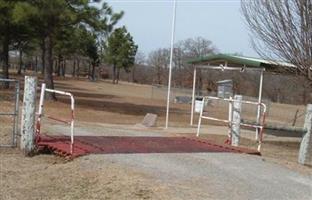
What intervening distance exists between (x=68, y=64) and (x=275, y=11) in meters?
116

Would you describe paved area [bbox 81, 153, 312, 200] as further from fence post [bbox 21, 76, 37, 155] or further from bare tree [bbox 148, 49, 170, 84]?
bare tree [bbox 148, 49, 170, 84]

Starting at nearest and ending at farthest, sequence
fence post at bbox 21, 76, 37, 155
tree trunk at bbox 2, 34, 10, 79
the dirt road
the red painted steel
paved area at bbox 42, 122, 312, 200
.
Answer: the dirt road
paved area at bbox 42, 122, 312, 200
the red painted steel
fence post at bbox 21, 76, 37, 155
tree trunk at bbox 2, 34, 10, 79

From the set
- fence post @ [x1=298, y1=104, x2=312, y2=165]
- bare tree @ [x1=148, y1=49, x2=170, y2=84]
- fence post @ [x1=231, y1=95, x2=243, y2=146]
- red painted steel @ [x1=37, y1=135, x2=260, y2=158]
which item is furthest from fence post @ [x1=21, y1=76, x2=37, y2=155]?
bare tree @ [x1=148, y1=49, x2=170, y2=84]

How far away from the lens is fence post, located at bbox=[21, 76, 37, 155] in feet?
42.7

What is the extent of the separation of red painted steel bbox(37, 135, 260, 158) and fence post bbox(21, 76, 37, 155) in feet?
0.98

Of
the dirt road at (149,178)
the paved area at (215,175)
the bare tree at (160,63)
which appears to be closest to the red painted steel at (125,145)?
the dirt road at (149,178)

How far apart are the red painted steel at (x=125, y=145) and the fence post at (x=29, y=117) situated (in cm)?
30

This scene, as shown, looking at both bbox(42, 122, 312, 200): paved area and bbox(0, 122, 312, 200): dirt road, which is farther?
bbox(42, 122, 312, 200): paved area

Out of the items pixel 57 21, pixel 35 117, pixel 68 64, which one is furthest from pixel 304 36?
pixel 68 64

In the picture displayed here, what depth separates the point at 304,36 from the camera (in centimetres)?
1800

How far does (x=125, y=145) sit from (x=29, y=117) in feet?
7.54

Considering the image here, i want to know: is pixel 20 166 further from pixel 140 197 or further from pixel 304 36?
pixel 304 36

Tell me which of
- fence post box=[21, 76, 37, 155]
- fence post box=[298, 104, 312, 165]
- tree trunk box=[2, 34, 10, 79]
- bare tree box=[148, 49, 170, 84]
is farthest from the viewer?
bare tree box=[148, 49, 170, 84]

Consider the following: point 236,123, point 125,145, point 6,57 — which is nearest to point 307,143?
point 236,123
